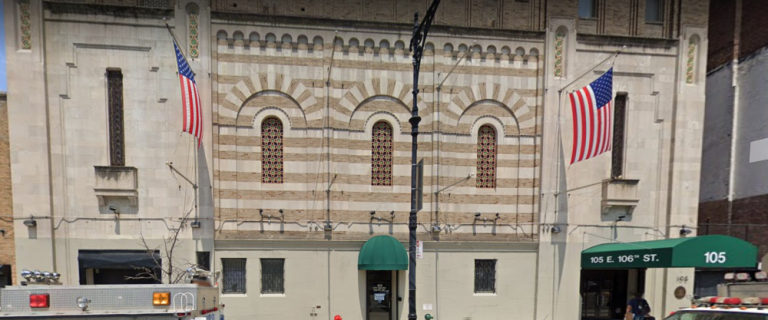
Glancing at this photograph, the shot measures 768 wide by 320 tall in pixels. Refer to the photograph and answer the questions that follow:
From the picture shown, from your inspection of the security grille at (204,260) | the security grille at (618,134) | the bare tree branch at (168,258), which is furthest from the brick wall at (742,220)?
the bare tree branch at (168,258)

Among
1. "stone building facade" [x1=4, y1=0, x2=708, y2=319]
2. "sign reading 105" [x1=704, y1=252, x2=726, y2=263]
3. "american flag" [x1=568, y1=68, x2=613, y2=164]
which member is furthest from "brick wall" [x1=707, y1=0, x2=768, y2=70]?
"sign reading 105" [x1=704, y1=252, x2=726, y2=263]

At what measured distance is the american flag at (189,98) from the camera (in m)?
9.44

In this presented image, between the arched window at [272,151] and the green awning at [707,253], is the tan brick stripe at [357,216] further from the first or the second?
the green awning at [707,253]

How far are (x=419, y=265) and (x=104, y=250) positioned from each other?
1020 cm

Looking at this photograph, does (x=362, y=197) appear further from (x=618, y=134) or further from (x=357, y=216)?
(x=618, y=134)

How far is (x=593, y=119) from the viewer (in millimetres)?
10172

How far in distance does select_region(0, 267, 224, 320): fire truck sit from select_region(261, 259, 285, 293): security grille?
576 centimetres

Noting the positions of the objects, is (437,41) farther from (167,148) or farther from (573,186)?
(167,148)

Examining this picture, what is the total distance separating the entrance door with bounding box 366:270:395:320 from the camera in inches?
452

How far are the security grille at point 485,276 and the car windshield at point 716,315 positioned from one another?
5.65m

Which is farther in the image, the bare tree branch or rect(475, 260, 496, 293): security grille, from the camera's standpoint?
rect(475, 260, 496, 293): security grille

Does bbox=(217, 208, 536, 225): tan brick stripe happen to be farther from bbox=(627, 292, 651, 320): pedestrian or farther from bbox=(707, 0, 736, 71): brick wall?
bbox=(707, 0, 736, 71): brick wall

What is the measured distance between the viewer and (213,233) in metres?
10.8

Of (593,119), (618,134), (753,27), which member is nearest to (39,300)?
(593,119)
